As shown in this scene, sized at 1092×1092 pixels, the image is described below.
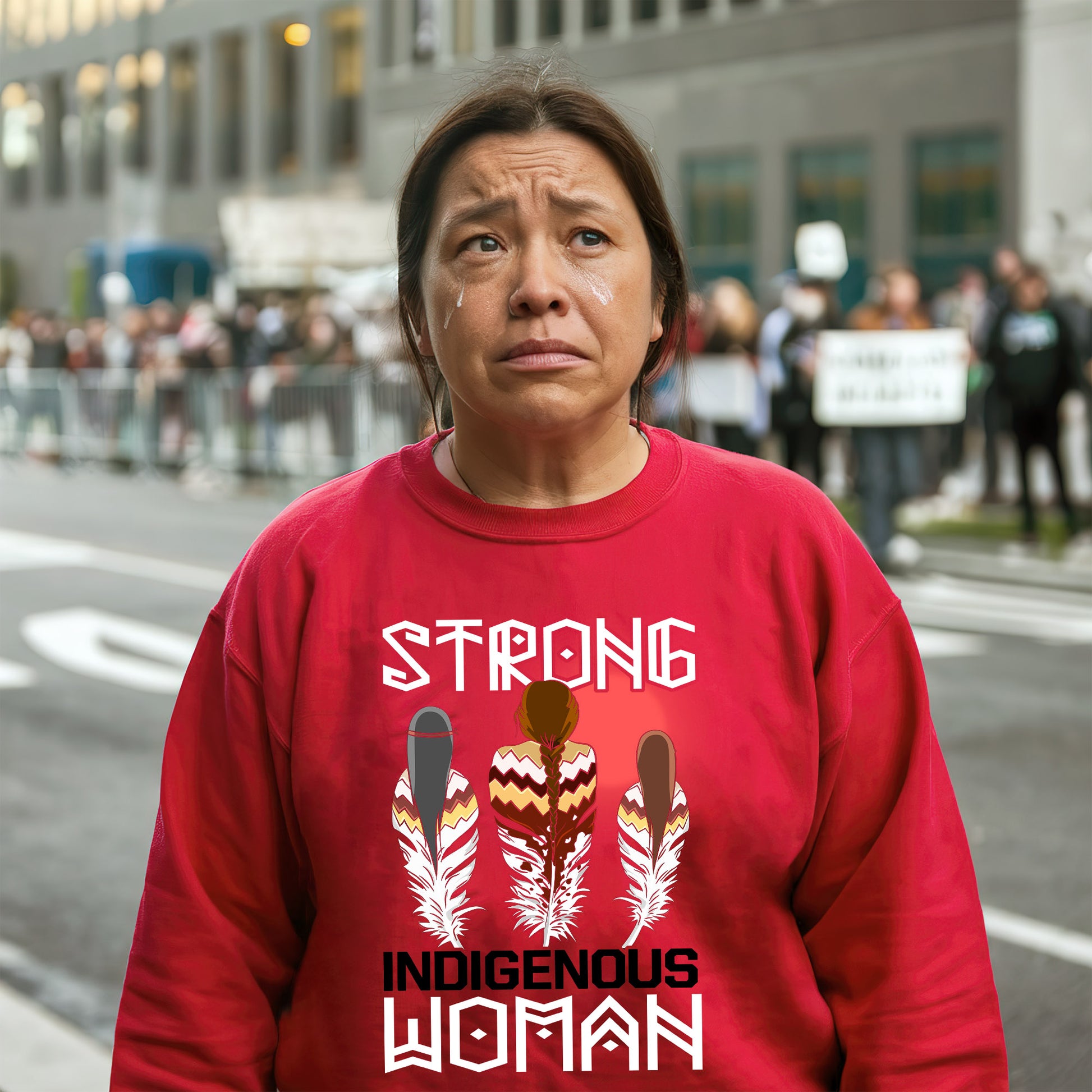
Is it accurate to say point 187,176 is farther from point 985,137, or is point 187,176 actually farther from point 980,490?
point 980,490

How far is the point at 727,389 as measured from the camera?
43.7 ft

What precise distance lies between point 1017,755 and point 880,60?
24.9m

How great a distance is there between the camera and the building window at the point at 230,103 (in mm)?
48094

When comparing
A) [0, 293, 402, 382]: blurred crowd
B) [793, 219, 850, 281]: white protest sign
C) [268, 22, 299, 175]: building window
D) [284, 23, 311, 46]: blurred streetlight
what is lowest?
[0, 293, 402, 382]: blurred crowd

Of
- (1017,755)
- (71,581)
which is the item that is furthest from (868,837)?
(71,581)

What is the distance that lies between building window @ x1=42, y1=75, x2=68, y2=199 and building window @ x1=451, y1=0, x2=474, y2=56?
70.6 ft

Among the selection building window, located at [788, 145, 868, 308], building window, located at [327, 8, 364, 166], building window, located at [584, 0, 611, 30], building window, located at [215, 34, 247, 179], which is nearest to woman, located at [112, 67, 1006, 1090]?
building window, located at [788, 145, 868, 308]

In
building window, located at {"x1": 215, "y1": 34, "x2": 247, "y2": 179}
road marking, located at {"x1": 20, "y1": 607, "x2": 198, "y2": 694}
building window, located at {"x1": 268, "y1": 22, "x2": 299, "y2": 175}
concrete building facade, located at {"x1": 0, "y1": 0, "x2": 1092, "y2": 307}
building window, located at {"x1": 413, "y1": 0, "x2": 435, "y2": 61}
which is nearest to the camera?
road marking, located at {"x1": 20, "y1": 607, "x2": 198, "y2": 694}

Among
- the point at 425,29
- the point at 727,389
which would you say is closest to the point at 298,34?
the point at 425,29

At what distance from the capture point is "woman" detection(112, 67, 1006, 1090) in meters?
1.68

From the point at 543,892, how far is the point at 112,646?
315 inches

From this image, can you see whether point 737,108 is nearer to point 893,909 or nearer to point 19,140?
point 893,909

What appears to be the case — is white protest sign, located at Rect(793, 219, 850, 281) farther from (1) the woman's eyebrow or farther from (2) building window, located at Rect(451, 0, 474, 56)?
(2) building window, located at Rect(451, 0, 474, 56)

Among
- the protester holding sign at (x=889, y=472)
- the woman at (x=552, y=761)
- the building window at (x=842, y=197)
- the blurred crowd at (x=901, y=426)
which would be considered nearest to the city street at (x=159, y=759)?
the protester holding sign at (x=889, y=472)
